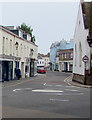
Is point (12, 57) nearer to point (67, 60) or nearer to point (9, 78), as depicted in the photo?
point (9, 78)

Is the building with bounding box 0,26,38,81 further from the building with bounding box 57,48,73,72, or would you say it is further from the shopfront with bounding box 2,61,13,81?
the building with bounding box 57,48,73,72

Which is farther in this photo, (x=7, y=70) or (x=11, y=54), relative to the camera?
(x=11, y=54)

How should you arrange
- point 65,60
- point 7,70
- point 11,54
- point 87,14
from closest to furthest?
point 87,14 < point 7,70 < point 11,54 < point 65,60

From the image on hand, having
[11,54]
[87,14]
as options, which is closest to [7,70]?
[11,54]

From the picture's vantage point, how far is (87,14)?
3547 centimetres

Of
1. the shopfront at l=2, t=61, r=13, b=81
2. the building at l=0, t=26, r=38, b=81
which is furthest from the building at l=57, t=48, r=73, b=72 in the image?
the shopfront at l=2, t=61, r=13, b=81

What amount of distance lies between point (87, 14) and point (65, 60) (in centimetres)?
6556

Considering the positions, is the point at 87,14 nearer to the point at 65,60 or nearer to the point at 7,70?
the point at 7,70

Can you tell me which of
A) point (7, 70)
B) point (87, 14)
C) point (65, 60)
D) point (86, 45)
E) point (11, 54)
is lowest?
point (7, 70)

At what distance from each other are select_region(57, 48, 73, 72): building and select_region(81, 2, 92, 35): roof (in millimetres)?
57600

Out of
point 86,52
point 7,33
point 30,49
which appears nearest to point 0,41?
point 7,33

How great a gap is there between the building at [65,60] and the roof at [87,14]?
57600 millimetres

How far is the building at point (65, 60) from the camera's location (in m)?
96.1

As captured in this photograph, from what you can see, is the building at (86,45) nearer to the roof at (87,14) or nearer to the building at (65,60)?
the roof at (87,14)
